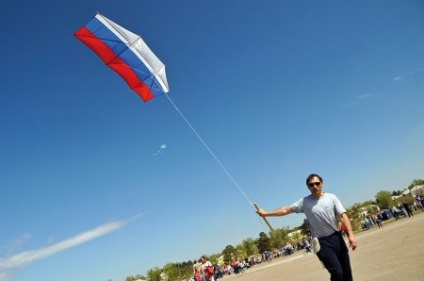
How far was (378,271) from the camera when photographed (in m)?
7.65

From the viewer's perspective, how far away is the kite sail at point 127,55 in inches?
408

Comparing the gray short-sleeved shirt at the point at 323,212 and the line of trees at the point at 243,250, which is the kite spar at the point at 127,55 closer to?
the gray short-sleeved shirt at the point at 323,212

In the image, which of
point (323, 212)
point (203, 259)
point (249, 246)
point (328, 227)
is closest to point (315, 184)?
point (323, 212)

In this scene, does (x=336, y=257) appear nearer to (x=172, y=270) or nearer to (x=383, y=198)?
(x=383, y=198)

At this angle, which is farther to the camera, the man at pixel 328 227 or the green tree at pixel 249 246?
the green tree at pixel 249 246

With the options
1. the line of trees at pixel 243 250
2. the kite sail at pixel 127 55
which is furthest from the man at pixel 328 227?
the line of trees at pixel 243 250

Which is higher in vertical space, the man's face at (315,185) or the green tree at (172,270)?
the green tree at (172,270)

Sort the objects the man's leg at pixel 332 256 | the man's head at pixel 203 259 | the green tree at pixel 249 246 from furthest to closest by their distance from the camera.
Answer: the green tree at pixel 249 246 → the man's head at pixel 203 259 → the man's leg at pixel 332 256

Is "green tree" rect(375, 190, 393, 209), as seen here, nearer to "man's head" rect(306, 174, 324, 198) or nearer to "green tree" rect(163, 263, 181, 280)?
"green tree" rect(163, 263, 181, 280)

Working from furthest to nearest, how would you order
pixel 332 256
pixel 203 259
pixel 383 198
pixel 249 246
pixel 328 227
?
pixel 249 246 → pixel 383 198 → pixel 203 259 → pixel 328 227 → pixel 332 256

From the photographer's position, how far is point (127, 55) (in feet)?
35.1

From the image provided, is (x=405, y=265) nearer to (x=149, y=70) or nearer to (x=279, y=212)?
(x=279, y=212)

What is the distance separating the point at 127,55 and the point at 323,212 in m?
7.71

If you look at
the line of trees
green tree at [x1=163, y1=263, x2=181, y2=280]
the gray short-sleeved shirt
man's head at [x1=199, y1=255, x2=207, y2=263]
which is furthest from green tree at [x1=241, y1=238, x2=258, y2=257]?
the gray short-sleeved shirt
